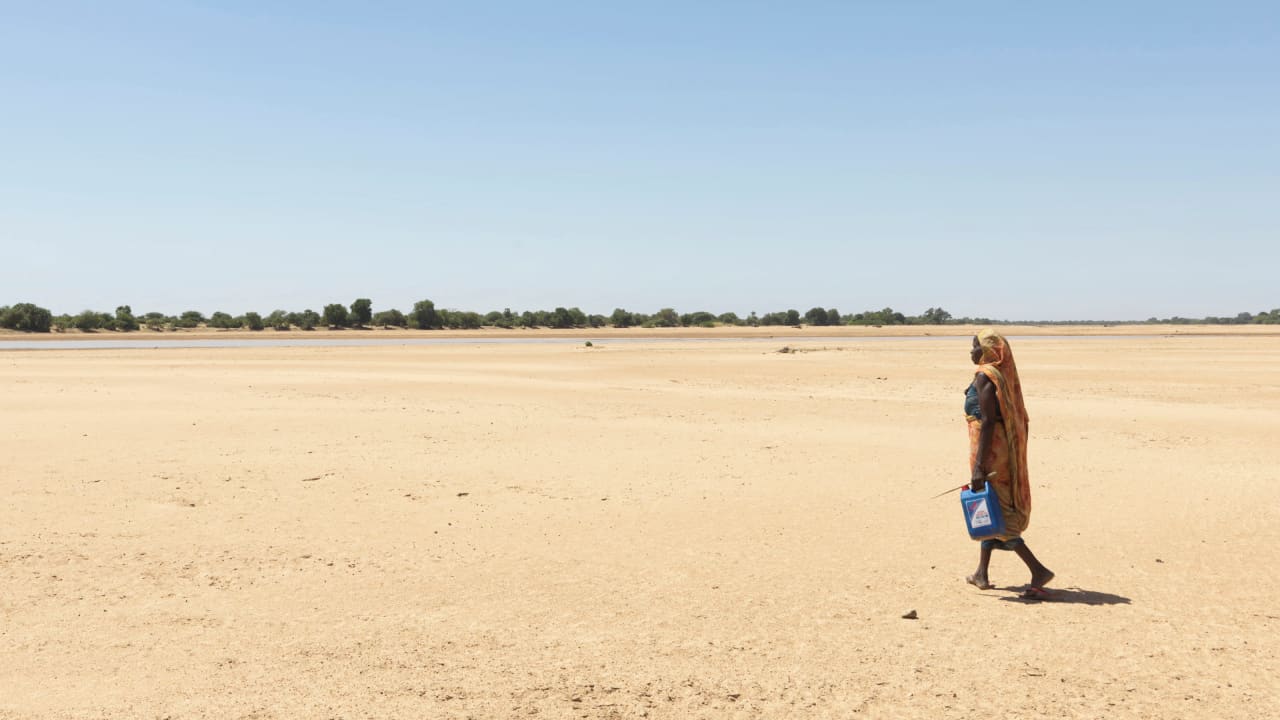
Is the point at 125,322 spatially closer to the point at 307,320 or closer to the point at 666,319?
the point at 307,320

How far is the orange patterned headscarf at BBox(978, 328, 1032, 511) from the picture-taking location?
6.96 metres

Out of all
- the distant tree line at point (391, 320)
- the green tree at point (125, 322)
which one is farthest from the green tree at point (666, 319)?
the green tree at point (125, 322)

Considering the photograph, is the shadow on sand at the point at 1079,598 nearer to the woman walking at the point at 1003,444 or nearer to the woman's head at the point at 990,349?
the woman walking at the point at 1003,444

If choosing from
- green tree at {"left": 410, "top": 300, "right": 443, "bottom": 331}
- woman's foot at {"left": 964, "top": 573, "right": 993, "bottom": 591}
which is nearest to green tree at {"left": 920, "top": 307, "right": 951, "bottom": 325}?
green tree at {"left": 410, "top": 300, "right": 443, "bottom": 331}

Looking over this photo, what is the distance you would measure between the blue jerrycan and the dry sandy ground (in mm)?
506

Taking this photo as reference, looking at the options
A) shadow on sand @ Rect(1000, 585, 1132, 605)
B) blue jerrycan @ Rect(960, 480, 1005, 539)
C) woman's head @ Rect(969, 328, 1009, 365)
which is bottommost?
shadow on sand @ Rect(1000, 585, 1132, 605)

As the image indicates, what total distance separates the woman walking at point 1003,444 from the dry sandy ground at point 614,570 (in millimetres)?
411

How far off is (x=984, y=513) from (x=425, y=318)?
318ft

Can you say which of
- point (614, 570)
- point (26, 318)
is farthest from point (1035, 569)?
point (26, 318)

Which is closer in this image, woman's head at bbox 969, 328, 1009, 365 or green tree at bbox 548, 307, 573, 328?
woman's head at bbox 969, 328, 1009, 365

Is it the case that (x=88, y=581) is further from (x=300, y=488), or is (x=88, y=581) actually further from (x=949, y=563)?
(x=949, y=563)

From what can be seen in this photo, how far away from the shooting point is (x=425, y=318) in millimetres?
100250

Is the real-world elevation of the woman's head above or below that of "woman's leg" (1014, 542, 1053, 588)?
above

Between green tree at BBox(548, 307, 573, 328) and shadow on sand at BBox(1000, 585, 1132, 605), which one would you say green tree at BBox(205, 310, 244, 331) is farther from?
shadow on sand at BBox(1000, 585, 1132, 605)
